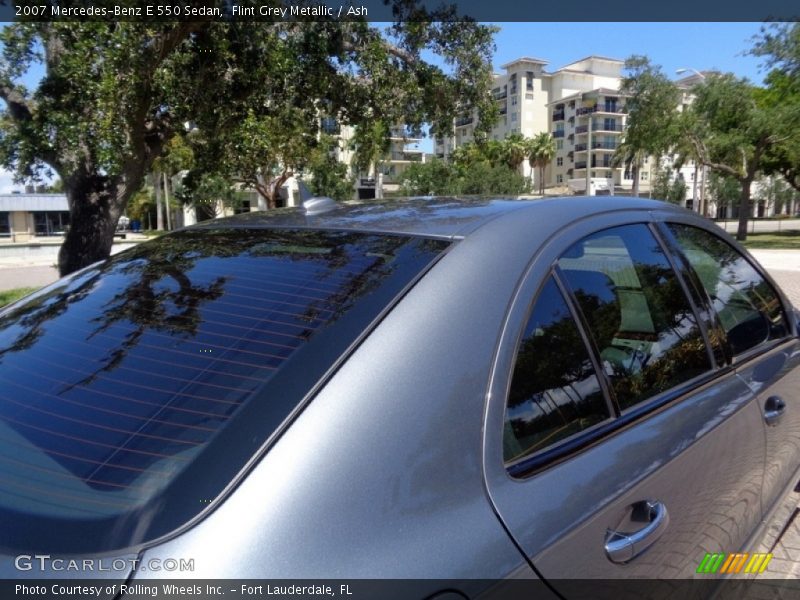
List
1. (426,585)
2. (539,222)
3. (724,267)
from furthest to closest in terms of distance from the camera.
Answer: (724,267) < (539,222) < (426,585)

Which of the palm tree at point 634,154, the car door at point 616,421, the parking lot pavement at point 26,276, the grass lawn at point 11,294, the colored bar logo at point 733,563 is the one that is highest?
the palm tree at point 634,154

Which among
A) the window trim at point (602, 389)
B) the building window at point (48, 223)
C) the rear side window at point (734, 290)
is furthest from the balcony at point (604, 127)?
the window trim at point (602, 389)

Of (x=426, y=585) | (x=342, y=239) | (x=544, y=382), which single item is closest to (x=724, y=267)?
(x=544, y=382)

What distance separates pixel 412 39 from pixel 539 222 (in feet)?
34.5

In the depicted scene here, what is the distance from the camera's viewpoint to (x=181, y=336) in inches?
65.7

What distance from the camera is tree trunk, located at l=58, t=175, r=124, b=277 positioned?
8.98 metres

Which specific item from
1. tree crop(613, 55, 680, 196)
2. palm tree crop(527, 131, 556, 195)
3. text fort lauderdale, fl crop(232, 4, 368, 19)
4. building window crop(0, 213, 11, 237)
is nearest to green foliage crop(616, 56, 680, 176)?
tree crop(613, 55, 680, 196)

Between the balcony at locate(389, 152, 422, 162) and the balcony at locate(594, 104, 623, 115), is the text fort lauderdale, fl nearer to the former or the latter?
the balcony at locate(389, 152, 422, 162)

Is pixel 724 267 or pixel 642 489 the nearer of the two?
pixel 642 489

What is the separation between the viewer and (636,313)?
93.2 inches

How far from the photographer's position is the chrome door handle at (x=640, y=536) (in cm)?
155

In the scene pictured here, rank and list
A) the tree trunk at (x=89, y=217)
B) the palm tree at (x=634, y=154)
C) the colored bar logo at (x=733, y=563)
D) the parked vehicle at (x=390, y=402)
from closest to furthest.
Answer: the parked vehicle at (x=390, y=402)
the colored bar logo at (x=733, y=563)
the tree trunk at (x=89, y=217)
the palm tree at (x=634, y=154)

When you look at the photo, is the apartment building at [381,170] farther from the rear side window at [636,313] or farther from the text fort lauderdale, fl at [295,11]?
the rear side window at [636,313]

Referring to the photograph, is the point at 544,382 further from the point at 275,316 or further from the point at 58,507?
the point at 58,507
